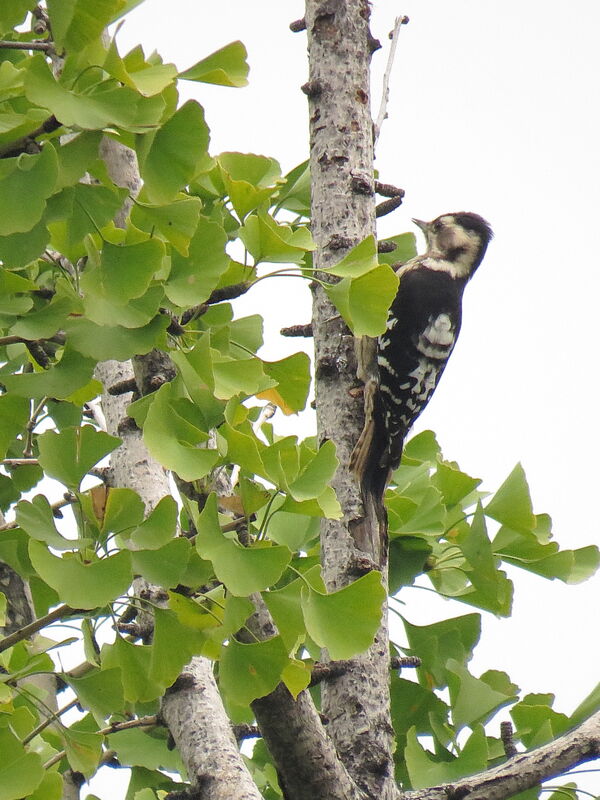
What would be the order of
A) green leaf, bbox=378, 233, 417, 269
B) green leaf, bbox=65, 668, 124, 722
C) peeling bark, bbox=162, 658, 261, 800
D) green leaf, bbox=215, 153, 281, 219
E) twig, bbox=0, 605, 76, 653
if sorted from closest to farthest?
twig, bbox=0, 605, 76, 653 < green leaf, bbox=65, 668, 124, 722 < peeling bark, bbox=162, 658, 261, 800 < green leaf, bbox=215, 153, 281, 219 < green leaf, bbox=378, 233, 417, 269

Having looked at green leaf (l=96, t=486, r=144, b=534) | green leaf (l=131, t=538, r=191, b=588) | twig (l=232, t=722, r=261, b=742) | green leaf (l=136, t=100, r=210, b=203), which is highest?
green leaf (l=136, t=100, r=210, b=203)

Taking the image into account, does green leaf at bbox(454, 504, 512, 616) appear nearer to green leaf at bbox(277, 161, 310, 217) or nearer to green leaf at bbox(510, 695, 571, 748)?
green leaf at bbox(510, 695, 571, 748)

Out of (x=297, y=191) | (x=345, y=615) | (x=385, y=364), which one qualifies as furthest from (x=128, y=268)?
(x=385, y=364)

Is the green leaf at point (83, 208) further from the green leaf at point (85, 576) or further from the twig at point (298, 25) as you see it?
the twig at point (298, 25)

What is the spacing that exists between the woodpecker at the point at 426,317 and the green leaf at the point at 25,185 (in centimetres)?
140

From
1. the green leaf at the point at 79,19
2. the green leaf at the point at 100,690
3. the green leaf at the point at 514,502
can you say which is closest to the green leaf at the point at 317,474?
the green leaf at the point at 100,690

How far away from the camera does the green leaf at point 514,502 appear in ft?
8.13

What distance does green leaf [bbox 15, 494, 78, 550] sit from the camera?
5.65 feet

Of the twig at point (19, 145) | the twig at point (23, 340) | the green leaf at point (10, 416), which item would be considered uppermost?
the twig at point (19, 145)

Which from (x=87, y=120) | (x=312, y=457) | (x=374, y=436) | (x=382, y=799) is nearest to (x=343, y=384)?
(x=374, y=436)

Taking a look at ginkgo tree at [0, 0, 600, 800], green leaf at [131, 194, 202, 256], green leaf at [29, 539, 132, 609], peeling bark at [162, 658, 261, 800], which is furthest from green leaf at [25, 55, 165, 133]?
peeling bark at [162, 658, 261, 800]

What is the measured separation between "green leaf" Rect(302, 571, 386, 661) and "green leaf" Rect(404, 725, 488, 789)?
0.74 m

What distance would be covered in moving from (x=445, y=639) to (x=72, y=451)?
1.33 m

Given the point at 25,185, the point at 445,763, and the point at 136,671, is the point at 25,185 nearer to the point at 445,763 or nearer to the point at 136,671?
the point at 136,671
